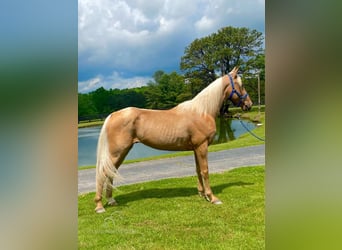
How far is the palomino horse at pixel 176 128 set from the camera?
1.82 meters

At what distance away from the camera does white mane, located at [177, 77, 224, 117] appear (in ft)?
6.24

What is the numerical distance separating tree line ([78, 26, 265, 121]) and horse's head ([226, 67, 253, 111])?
1.3 inches

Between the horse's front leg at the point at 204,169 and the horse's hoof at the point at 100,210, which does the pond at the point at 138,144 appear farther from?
the horse's hoof at the point at 100,210

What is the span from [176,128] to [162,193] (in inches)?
17.4

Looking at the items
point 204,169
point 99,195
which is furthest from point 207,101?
point 99,195

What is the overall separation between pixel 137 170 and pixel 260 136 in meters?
0.80

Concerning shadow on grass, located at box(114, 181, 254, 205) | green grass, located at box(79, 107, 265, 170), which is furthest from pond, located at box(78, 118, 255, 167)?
shadow on grass, located at box(114, 181, 254, 205)

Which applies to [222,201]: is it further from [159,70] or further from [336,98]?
[336,98]

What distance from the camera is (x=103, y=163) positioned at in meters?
1.78

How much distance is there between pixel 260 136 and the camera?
1.80 m

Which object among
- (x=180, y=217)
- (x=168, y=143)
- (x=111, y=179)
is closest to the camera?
(x=180, y=217)

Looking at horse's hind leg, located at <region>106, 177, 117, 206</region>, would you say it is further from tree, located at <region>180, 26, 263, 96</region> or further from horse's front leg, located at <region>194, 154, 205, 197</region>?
tree, located at <region>180, 26, 263, 96</region>

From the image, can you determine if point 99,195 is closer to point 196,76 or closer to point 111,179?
point 111,179

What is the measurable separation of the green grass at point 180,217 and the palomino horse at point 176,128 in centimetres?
9
